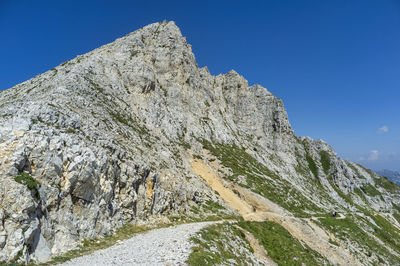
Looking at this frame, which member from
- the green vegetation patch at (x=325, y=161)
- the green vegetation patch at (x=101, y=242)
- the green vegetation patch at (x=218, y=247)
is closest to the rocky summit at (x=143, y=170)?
the green vegetation patch at (x=218, y=247)

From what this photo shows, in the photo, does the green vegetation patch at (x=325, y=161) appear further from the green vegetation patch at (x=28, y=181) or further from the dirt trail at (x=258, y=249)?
the green vegetation patch at (x=28, y=181)

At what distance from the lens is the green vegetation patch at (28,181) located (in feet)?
57.4

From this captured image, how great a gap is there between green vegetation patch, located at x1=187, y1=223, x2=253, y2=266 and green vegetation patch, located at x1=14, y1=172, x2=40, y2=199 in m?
13.6

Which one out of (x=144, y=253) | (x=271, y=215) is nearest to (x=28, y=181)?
(x=144, y=253)

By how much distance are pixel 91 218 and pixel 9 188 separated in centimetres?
823

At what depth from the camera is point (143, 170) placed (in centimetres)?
3391

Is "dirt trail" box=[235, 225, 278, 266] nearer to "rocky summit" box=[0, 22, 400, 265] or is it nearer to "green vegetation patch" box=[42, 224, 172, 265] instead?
"rocky summit" box=[0, 22, 400, 265]

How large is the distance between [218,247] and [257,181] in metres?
45.4

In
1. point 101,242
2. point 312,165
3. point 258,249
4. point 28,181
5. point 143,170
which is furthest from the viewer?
point 312,165

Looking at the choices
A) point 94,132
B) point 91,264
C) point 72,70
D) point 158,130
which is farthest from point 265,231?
point 72,70

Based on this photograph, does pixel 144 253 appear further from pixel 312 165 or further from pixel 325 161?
pixel 325 161

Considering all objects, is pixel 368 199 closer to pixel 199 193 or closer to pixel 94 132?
pixel 199 193

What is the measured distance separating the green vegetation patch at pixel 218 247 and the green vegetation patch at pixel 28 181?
13.6 metres

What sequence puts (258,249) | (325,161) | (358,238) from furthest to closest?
(325,161), (358,238), (258,249)
